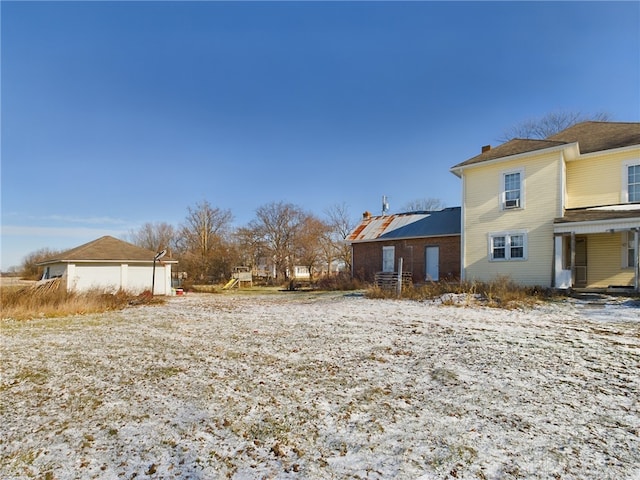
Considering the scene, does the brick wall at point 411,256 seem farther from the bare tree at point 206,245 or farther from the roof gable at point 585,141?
the bare tree at point 206,245

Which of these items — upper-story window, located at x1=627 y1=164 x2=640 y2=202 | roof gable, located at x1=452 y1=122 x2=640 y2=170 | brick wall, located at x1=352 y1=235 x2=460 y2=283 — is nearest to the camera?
upper-story window, located at x1=627 y1=164 x2=640 y2=202

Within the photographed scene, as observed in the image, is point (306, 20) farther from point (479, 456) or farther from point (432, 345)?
point (479, 456)

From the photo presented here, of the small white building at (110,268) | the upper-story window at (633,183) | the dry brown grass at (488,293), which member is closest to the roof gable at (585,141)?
the upper-story window at (633,183)

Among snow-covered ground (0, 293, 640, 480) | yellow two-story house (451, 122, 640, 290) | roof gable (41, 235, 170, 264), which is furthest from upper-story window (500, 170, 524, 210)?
roof gable (41, 235, 170, 264)

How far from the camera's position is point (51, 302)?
1278 cm

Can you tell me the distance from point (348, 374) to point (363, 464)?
2.12 metres

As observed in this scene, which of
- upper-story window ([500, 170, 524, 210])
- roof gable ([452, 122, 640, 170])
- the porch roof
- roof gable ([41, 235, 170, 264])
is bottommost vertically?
roof gable ([41, 235, 170, 264])

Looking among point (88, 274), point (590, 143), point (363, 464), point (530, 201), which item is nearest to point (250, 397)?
point (363, 464)

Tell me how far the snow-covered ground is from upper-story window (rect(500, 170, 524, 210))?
29.8 ft

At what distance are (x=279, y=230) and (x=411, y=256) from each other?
24534 millimetres

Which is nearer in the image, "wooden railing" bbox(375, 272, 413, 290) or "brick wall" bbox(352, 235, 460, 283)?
"wooden railing" bbox(375, 272, 413, 290)

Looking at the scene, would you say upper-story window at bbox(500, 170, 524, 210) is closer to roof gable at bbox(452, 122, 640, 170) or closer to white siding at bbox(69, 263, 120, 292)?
roof gable at bbox(452, 122, 640, 170)

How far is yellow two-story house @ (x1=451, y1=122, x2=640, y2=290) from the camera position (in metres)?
14.0

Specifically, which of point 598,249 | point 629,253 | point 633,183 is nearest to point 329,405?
point 598,249
